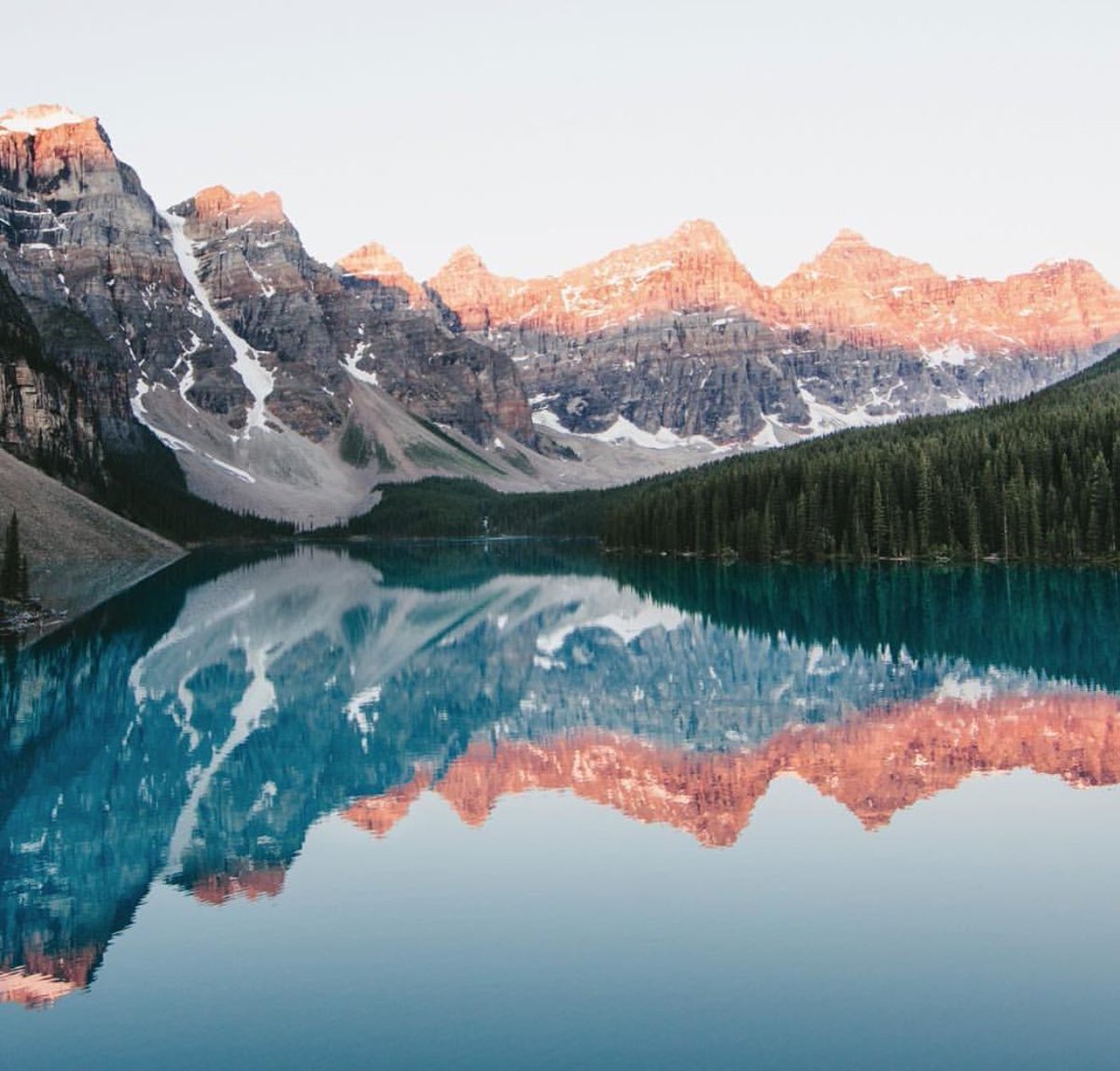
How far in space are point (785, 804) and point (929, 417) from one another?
145356 millimetres

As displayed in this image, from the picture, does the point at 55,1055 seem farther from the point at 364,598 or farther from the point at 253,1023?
the point at 364,598

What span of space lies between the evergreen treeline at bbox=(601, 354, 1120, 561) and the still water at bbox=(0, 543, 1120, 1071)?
5720 cm

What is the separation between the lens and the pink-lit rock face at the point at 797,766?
89.9 ft

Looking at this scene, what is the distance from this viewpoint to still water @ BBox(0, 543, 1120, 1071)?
15.6 m

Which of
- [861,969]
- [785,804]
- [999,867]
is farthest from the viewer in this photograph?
[785,804]

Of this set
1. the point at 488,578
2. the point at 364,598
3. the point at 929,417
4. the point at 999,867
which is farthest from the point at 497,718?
the point at 929,417

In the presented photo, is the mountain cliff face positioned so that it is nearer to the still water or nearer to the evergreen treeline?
the evergreen treeline

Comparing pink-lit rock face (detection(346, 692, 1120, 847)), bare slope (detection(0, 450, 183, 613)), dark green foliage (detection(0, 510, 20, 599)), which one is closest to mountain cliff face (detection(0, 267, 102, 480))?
bare slope (detection(0, 450, 183, 613))

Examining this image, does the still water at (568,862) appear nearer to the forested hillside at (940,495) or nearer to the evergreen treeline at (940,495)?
the evergreen treeline at (940,495)

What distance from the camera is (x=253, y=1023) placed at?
15.9m

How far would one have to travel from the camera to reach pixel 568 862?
23.2 m

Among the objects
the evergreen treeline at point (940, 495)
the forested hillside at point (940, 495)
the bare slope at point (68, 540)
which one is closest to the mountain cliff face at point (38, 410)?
the bare slope at point (68, 540)

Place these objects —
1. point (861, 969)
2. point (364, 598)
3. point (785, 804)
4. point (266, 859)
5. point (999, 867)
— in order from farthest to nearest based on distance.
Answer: point (364, 598), point (785, 804), point (266, 859), point (999, 867), point (861, 969)

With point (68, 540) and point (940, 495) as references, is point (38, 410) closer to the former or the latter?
point (68, 540)
